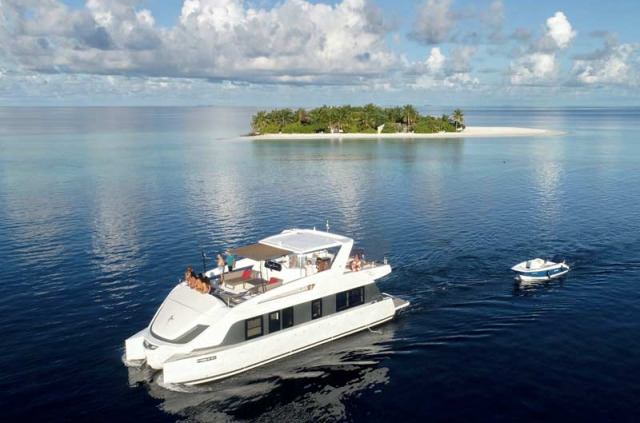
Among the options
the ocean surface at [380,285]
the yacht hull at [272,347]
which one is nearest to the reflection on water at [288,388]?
the ocean surface at [380,285]

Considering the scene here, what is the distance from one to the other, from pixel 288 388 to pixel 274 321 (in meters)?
4.05

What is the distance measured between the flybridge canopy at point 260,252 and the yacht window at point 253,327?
374 cm

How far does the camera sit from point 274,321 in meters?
29.6

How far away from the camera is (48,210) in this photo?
67250 mm

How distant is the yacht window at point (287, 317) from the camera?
29923 mm

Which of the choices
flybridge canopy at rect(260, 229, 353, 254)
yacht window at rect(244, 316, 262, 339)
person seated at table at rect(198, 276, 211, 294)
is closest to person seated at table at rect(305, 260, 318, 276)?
flybridge canopy at rect(260, 229, 353, 254)

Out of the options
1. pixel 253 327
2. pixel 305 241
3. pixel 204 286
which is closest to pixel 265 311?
pixel 253 327

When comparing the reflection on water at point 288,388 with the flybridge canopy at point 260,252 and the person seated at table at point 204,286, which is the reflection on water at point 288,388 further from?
the flybridge canopy at point 260,252

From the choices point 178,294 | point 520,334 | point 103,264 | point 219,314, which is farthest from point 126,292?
point 520,334

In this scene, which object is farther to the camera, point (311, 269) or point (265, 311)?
point (311, 269)

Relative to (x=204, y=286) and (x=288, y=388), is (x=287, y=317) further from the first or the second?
(x=204, y=286)

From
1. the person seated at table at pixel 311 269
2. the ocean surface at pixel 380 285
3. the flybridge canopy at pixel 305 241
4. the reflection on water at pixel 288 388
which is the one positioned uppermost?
the flybridge canopy at pixel 305 241

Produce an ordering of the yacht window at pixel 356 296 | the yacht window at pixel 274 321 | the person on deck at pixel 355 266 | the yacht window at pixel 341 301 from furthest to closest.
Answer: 1. the person on deck at pixel 355 266
2. the yacht window at pixel 356 296
3. the yacht window at pixel 341 301
4. the yacht window at pixel 274 321

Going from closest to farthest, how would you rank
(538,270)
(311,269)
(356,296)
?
(311,269)
(356,296)
(538,270)
